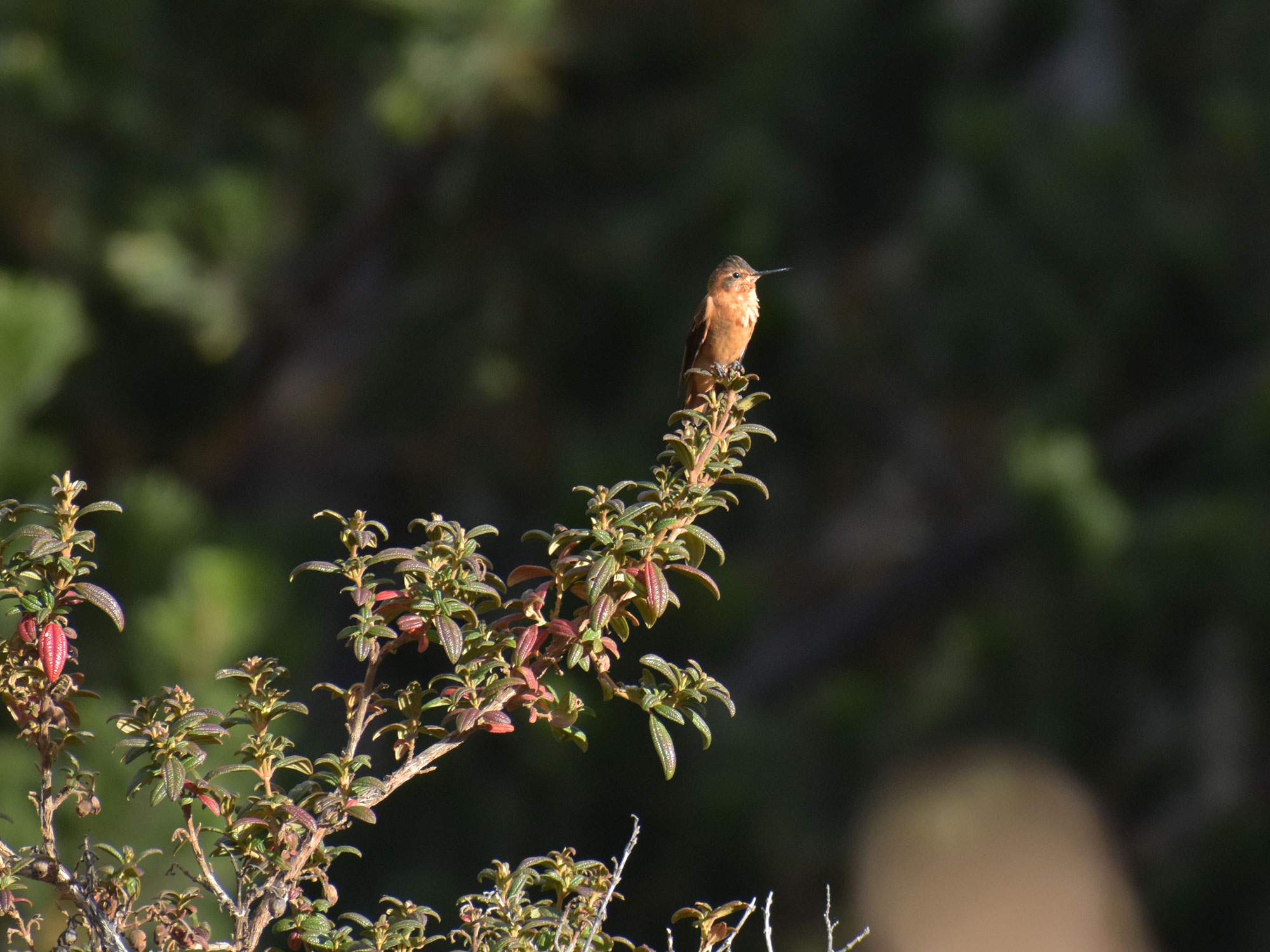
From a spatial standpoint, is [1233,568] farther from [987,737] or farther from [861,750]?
[861,750]

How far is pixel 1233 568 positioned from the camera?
17.1 ft

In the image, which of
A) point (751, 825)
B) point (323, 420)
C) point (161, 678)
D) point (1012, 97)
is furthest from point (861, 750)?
point (323, 420)

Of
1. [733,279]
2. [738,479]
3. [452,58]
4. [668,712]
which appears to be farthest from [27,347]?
[668,712]

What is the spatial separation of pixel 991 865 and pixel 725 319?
4.24 m

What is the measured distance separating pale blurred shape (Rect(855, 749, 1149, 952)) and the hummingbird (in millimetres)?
2487

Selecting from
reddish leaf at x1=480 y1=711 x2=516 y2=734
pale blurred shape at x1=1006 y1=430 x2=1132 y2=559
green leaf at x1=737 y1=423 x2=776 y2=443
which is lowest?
reddish leaf at x1=480 y1=711 x2=516 y2=734

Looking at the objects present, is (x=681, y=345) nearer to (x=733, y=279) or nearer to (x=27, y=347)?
(x=733, y=279)

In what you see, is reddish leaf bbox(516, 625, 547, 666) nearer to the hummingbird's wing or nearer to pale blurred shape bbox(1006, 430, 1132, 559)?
the hummingbird's wing

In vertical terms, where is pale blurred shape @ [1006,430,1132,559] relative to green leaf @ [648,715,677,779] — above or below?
above

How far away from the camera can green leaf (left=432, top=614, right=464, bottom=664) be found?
1.84 meters

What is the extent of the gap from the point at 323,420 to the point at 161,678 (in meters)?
4.14

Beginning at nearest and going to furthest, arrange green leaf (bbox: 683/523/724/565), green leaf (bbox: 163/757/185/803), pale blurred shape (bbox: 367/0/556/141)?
green leaf (bbox: 163/757/185/803)
green leaf (bbox: 683/523/724/565)
pale blurred shape (bbox: 367/0/556/141)

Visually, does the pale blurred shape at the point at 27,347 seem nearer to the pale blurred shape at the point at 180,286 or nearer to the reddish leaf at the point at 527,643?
the pale blurred shape at the point at 180,286

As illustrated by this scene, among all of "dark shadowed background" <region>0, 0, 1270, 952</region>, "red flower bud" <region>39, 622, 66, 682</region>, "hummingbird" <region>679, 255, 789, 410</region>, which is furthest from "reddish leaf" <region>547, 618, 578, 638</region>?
"dark shadowed background" <region>0, 0, 1270, 952</region>
